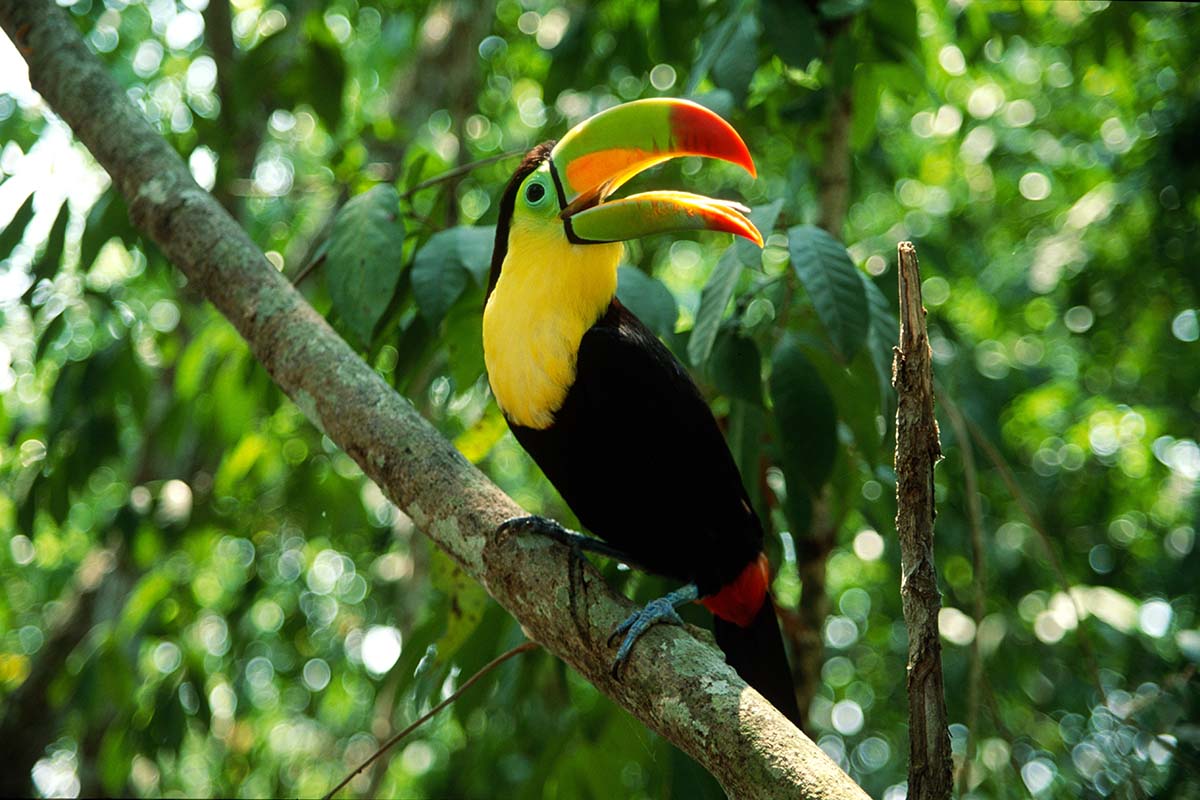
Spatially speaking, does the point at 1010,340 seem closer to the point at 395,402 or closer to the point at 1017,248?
the point at 1017,248

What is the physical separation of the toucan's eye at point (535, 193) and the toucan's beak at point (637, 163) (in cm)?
5

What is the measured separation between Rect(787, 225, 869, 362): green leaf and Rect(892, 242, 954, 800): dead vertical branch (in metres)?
0.68

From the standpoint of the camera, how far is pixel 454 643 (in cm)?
271

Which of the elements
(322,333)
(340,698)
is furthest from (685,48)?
(340,698)

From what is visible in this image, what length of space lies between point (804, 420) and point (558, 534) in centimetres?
60

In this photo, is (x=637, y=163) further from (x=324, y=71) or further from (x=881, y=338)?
(x=324, y=71)

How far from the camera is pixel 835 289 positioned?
2250 mm

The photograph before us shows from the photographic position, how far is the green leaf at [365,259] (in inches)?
98.3

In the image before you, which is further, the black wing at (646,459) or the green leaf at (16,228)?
the green leaf at (16,228)

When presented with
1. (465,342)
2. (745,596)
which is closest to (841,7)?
(465,342)

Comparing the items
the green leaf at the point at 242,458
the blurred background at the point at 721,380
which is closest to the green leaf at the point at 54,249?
the blurred background at the point at 721,380

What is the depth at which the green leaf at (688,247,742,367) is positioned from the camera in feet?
7.48

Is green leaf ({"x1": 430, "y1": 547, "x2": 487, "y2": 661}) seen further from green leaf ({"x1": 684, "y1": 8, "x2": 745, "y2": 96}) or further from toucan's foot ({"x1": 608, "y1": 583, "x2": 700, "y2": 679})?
green leaf ({"x1": 684, "y1": 8, "x2": 745, "y2": 96})

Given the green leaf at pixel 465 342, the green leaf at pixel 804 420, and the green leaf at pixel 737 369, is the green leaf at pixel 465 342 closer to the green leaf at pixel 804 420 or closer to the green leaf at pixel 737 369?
the green leaf at pixel 737 369
